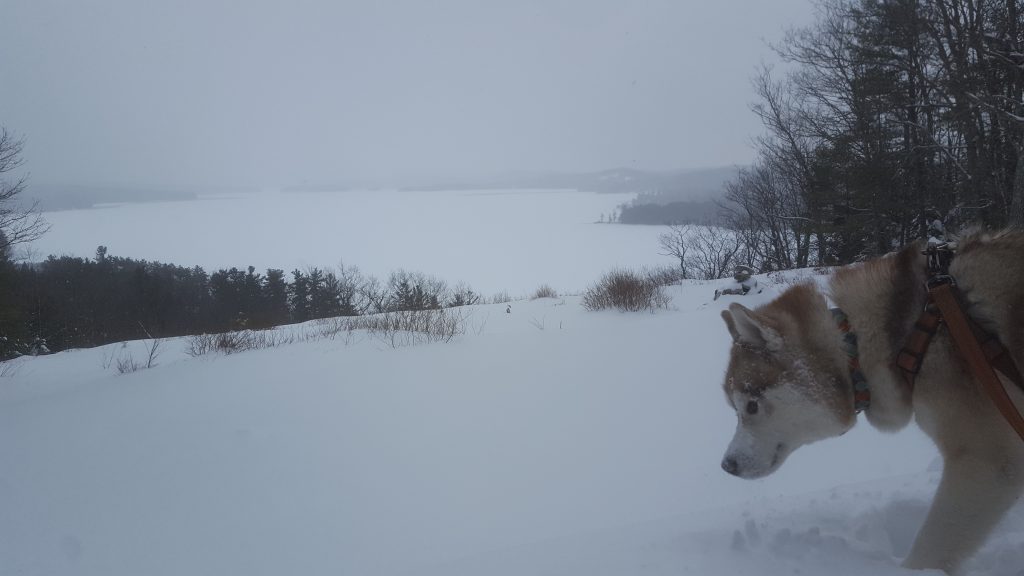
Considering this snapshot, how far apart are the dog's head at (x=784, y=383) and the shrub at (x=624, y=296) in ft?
23.3

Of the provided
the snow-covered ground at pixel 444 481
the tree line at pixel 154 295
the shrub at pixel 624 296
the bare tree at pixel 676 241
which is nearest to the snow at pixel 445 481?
the snow-covered ground at pixel 444 481

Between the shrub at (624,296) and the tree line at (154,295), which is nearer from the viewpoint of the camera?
the shrub at (624,296)

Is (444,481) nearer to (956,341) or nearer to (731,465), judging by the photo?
(731,465)

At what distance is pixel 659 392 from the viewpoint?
4621 millimetres

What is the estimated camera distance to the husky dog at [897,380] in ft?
5.50

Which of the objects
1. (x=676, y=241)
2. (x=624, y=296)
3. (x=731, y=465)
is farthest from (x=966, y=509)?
(x=676, y=241)

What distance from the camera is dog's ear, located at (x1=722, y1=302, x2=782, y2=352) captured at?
1972mm

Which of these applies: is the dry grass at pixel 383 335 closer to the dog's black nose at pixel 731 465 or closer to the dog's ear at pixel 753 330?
the dog's black nose at pixel 731 465

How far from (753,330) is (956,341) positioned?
67cm

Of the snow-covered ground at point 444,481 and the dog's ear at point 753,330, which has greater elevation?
the dog's ear at point 753,330

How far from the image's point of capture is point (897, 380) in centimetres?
193

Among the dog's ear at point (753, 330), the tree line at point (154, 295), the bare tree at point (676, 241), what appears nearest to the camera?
the dog's ear at point (753, 330)

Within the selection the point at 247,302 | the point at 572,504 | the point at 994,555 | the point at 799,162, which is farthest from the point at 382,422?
the point at 247,302

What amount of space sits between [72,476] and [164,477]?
0.77 m
